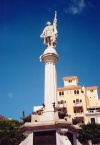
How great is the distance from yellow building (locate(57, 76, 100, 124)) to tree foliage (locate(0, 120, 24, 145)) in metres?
21.0

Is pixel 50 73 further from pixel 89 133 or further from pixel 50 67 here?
pixel 89 133

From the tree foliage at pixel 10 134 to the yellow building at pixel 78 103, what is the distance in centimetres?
2098

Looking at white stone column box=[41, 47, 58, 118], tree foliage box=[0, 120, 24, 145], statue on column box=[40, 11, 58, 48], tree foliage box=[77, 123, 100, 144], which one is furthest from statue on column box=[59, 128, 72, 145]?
tree foliage box=[77, 123, 100, 144]

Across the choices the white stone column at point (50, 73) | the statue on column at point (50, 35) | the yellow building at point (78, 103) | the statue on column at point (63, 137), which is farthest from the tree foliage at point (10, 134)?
the yellow building at point (78, 103)

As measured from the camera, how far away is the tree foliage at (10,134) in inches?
1296

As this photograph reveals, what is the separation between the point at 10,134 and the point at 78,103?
26.6 meters

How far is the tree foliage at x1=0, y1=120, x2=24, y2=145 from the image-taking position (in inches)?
1296

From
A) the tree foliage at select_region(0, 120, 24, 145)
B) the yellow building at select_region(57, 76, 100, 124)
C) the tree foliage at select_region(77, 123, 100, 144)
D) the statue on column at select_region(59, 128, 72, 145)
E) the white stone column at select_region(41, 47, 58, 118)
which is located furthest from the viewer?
the yellow building at select_region(57, 76, 100, 124)

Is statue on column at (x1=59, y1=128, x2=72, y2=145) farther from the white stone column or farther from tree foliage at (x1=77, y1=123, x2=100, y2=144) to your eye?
tree foliage at (x1=77, y1=123, x2=100, y2=144)

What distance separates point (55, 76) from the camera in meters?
23.2

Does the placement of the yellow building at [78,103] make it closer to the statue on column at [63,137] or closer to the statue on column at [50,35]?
the statue on column at [50,35]

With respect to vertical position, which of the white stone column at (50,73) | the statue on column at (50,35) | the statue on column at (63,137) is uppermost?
the statue on column at (50,35)

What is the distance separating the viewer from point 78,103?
5738 cm

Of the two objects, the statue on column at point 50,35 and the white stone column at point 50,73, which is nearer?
the white stone column at point 50,73
